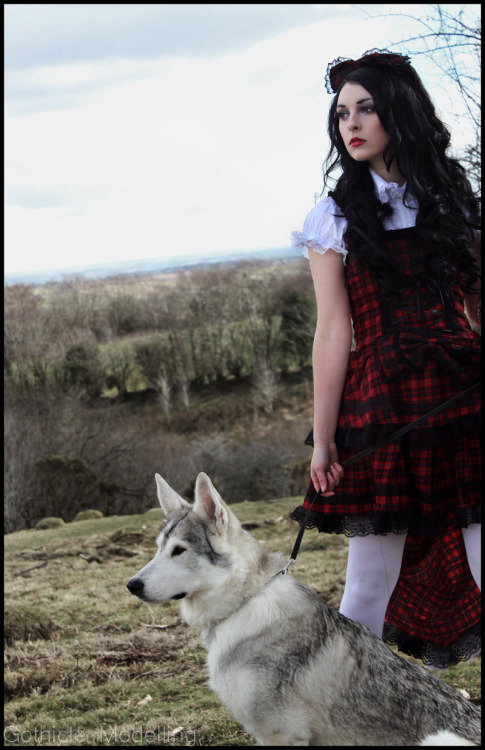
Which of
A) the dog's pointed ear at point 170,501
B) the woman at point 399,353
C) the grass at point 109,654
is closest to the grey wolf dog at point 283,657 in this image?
the dog's pointed ear at point 170,501

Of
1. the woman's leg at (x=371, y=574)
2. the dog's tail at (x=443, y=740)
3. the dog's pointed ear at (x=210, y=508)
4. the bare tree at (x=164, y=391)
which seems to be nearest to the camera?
the dog's tail at (x=443, y=740)

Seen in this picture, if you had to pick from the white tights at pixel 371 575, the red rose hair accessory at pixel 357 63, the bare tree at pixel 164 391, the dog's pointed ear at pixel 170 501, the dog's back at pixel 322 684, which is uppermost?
the red rose hair accessory at pixel 357 63

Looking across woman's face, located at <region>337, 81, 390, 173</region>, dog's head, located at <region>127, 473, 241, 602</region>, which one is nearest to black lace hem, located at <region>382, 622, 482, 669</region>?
dog's head, located at <region>127, 473, 241, 602</region>

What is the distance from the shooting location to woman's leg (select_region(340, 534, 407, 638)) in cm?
343

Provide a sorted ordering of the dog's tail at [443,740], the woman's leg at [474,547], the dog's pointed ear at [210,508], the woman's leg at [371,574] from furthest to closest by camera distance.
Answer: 1. the dog's pointed ear at [210,508]
2. the woman's leg at [371,574]
3. the woman's leg at [474,547]
4. the dog's tail at [443,740]

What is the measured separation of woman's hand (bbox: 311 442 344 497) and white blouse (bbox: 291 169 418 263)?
3.16ft

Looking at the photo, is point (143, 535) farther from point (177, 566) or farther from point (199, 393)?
point (199, 393)

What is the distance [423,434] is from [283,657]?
1268 millimetres

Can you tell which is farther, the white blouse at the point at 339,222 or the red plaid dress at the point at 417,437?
the white blouse at the point at 339,222

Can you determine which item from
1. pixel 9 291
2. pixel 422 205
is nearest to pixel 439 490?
pixel 422 205

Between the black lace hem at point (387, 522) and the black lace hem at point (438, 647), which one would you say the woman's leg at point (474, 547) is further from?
the black lace hem at point (438, 647)

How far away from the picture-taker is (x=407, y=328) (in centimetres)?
322

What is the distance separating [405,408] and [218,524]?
3.79ft

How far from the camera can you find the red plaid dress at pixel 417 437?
3188 mm
